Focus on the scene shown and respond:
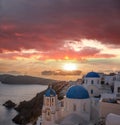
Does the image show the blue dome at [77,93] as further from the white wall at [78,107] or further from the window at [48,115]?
the window at [48,115]

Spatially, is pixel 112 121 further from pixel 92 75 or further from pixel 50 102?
pixel 92 75

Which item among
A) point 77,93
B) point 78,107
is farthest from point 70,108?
point 77,93

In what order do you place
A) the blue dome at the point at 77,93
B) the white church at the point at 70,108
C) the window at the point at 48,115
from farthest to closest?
the blue dome at the point at 77,93, the window at the point at 48,115, the white church at the point at 70,108

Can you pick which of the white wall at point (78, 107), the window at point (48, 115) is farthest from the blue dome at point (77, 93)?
the window at point (48, 115)

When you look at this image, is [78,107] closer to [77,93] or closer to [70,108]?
[70,108]

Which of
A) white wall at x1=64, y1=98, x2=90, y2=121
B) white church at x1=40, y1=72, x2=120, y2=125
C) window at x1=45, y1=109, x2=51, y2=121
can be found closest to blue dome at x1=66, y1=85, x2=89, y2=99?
white church at x1=40, y1=72, x2=120, y2=125

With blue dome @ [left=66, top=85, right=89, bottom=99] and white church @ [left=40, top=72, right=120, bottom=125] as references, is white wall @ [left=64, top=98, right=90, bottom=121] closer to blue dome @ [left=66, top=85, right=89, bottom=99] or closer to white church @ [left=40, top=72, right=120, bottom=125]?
white church @ [left=40, top=72, right=120, bottom=125]

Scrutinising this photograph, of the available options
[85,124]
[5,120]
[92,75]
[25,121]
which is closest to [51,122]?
[85,124]

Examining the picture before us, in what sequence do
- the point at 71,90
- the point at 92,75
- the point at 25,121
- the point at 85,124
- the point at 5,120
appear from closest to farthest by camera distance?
1. the point at 85,124
2. the point at 71,90
3. the point at 92,75
4. the point at 25,121
5. the point at 5,120

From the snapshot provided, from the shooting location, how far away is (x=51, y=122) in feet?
57.5

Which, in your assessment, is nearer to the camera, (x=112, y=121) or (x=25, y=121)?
(x=112, y=121)

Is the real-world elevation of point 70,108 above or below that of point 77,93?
below

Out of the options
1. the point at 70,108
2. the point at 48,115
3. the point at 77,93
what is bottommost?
the point at 48,115

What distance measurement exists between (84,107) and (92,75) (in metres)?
8.31
